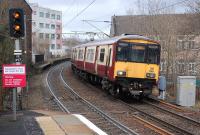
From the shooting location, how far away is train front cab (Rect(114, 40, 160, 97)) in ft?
69.4

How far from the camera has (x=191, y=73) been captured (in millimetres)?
29234

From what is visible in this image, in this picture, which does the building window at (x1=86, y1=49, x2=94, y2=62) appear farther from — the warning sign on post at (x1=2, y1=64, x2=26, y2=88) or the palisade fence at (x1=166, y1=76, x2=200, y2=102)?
the warning sign on post at (x1=2, y1=64, x2=26, y2=88)

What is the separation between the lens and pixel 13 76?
12.9 metres

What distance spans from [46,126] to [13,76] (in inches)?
74.9

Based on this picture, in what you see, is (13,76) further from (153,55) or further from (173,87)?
(173,87)

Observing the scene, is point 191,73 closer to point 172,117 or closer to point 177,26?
point 177,26

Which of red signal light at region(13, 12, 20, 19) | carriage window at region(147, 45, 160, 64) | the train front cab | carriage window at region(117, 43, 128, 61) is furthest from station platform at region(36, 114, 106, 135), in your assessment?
carriage window at region(147, 45, 160, 64)

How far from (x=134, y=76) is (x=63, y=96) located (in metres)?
4.64

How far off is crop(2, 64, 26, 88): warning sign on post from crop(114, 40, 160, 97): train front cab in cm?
866

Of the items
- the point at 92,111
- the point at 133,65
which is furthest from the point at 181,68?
the point at 92,111

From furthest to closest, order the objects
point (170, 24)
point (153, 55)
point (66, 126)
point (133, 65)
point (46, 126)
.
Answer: point (170, 24)
point (153, 55)
point (133, 65)
point (66, 126)
point (46, 126)

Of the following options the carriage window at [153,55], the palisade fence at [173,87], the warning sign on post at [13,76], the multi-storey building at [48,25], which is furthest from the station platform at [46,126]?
the multi-storey building at [48,25]

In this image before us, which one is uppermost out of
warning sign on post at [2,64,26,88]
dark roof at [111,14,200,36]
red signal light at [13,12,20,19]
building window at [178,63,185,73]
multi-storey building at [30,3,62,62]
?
multi-storey building at [30,3,62,62]

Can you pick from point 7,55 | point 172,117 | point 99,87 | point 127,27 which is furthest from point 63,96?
point 127,27
